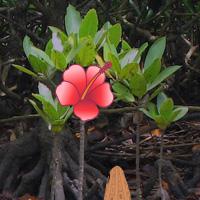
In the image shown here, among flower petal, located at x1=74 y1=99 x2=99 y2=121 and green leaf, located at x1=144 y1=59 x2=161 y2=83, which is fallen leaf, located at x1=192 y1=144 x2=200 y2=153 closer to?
green leaf, located at x1=144 y1=59 x2=161 y2=83

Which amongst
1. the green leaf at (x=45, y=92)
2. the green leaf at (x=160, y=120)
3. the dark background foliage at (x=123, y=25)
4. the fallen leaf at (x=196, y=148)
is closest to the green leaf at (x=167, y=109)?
the green leaf at (x=160, y=120)

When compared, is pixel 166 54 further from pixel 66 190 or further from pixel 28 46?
pixel 28 46

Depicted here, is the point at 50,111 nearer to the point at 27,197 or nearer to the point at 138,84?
the point at 138,84

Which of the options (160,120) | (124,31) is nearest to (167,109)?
(160,120)

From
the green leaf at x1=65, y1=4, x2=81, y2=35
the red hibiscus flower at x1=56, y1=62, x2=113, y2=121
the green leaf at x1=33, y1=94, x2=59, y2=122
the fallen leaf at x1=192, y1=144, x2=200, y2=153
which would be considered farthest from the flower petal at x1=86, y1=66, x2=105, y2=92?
the fallen leaf at x1=192, y1=144, x2=200, y2=153

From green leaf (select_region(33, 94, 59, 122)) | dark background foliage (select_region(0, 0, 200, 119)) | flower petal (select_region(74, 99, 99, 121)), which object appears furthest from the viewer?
dark background foliage (select_region(0, 0, 200, 119))

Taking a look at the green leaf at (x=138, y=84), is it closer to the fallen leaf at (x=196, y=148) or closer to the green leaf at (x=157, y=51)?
the green leaf at (x=157, y=51)
